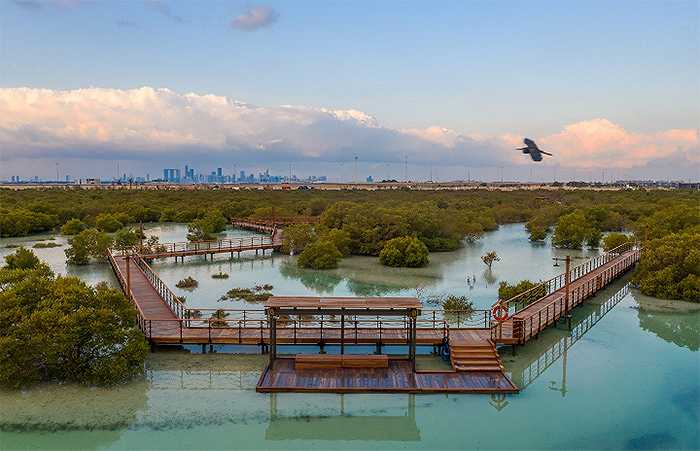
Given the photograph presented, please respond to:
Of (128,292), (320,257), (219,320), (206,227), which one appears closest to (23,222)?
(206,227)

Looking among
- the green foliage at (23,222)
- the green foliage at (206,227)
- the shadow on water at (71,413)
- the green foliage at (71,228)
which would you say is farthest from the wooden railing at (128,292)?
the green foliage at (23,222)

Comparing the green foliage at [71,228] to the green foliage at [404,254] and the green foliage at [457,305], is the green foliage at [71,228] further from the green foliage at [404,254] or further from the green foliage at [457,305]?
the green foliage at [457,305]

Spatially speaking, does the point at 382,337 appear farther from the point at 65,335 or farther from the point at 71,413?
the point at 65,335

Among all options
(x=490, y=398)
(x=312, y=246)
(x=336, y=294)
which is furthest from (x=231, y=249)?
(x=490, y=398)

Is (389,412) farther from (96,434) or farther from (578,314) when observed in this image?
(578,314)

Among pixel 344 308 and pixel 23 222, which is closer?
pixel 344 308
